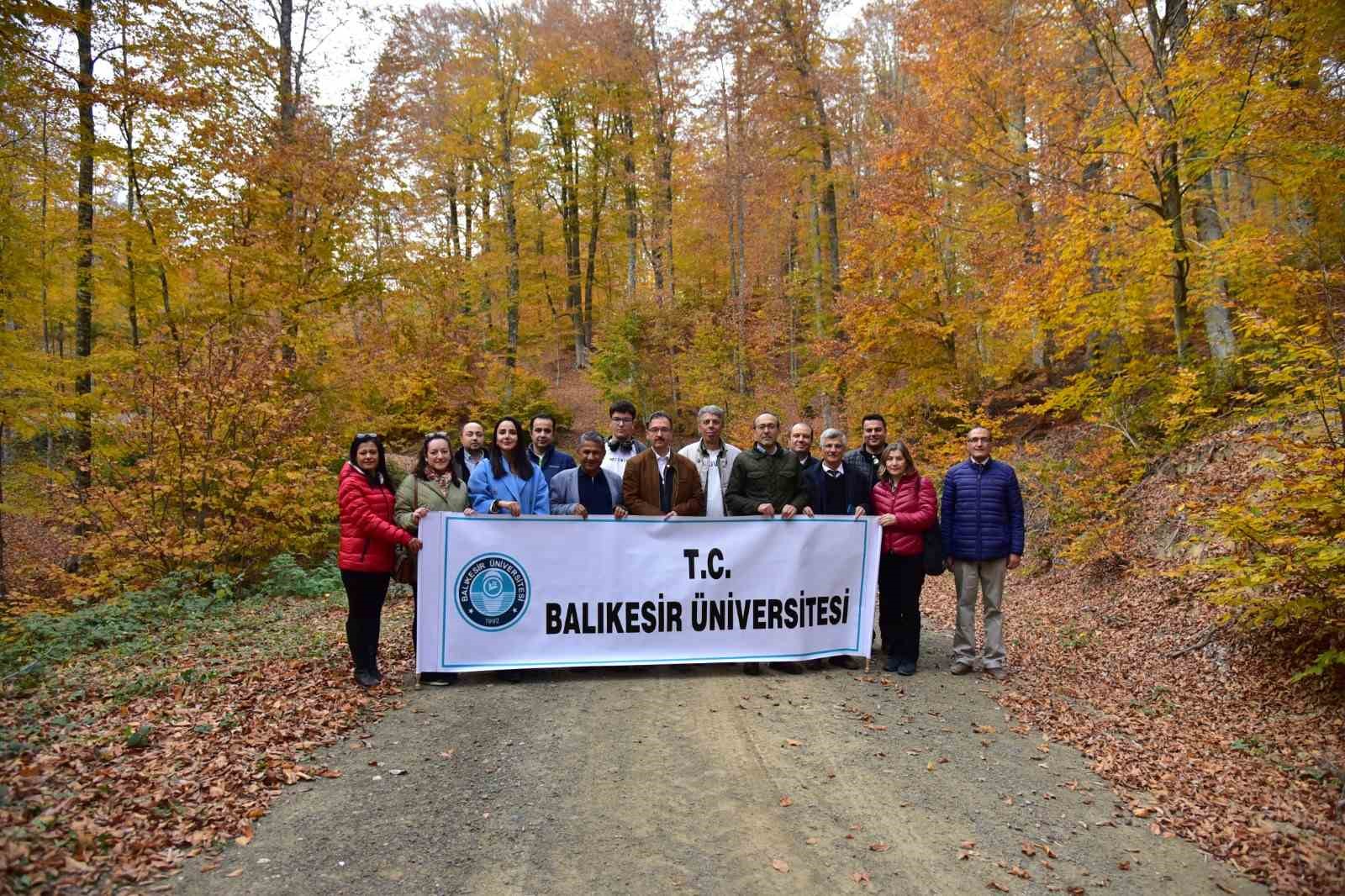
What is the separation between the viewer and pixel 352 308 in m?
14.1

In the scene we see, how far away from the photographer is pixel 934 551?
6.39 meters

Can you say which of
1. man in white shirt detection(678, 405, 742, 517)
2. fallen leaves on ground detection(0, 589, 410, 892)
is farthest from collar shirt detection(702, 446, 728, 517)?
fallen leaves on ground detection(0, 589, 410, 892)

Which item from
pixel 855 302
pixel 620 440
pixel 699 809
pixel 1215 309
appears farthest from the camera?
pixel 855 302

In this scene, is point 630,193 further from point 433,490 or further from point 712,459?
point 433,490

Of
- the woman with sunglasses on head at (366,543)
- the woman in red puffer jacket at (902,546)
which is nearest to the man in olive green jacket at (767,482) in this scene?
the woman in red puffer jacket at (902,546)

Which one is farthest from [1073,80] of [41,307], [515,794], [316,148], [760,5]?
[41,307]

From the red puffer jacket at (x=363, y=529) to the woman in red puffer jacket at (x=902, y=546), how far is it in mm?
4024

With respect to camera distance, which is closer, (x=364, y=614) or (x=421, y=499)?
(x=364, y=614)

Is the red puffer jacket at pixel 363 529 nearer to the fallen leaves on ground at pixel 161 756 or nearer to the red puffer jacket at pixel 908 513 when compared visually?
the fallen leaves on ground at pixel 161 756

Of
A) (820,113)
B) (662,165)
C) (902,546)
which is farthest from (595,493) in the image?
(662,165)

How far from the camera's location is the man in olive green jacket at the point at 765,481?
645 centimetres

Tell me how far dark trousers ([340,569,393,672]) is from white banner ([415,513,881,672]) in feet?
1.06

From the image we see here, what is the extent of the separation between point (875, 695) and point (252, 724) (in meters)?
4.43

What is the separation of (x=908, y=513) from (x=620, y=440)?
2719mm
